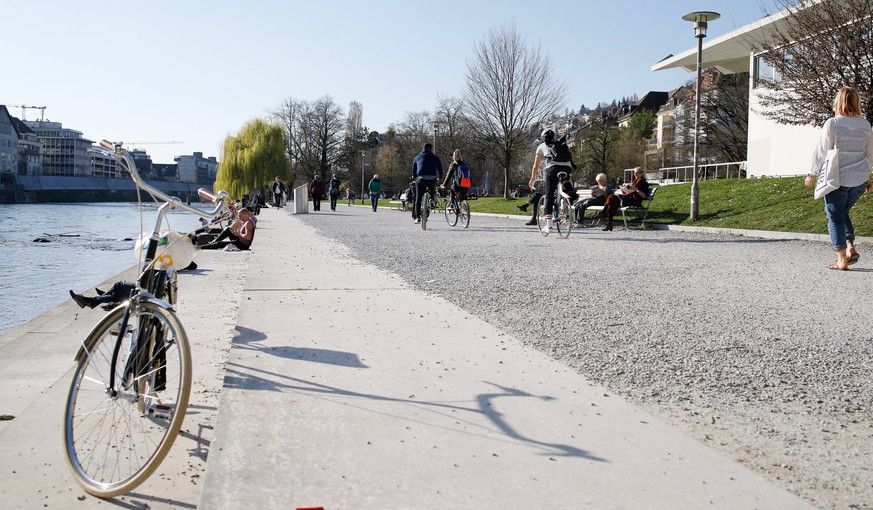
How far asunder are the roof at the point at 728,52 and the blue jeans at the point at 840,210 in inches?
911

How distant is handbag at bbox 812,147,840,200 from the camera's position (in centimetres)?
851

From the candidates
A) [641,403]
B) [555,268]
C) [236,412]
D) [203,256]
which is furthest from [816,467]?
[203,256]

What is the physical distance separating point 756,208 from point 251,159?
4364cm

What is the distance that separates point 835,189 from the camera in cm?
854

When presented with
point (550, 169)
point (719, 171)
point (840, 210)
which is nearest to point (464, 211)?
point (550, 169)

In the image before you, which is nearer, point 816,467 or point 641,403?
point 816,467

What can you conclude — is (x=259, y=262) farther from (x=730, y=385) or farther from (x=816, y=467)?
(x=816, y=467)

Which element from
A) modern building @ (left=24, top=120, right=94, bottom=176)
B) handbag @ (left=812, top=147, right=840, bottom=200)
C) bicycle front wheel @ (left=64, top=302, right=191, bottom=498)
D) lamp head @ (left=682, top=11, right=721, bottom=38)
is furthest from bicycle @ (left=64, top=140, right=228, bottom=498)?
modern building @ (left=24, top=120, right=94, bottom=176)

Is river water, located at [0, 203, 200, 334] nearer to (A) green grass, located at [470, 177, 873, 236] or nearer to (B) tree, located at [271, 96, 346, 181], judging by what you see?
(A) green grass, located at [470, 177, 873, 236]

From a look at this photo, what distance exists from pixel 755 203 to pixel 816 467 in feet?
55.6

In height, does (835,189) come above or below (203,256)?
above

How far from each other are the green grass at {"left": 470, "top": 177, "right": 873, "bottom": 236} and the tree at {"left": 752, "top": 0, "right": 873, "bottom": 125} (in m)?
2.01

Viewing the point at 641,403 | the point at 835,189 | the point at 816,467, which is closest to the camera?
the point at 816,467

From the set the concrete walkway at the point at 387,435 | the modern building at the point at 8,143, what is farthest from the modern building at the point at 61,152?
the concrete walkway at the point at 387,435
